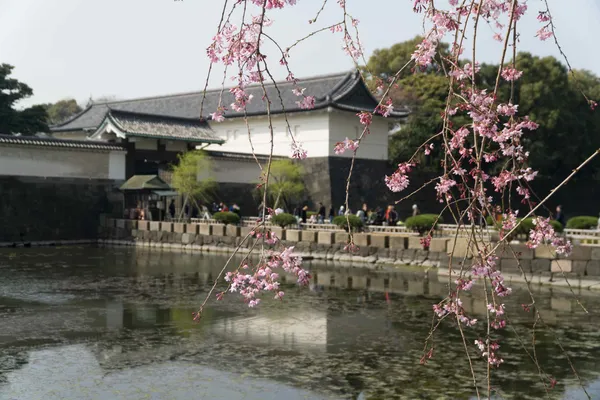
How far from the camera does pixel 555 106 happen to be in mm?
40281

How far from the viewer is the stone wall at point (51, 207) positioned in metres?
27.1

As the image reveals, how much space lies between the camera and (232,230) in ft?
85.5

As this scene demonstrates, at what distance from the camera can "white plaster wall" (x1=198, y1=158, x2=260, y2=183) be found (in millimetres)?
33156

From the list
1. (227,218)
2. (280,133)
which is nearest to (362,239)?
(227,218)

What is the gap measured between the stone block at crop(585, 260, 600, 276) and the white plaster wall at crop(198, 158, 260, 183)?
60.9 feet

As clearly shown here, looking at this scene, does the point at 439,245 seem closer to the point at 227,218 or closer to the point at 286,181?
the point at 227,218

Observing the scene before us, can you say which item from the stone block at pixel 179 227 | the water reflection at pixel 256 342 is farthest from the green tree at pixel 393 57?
the water reflection at pixel 256 342

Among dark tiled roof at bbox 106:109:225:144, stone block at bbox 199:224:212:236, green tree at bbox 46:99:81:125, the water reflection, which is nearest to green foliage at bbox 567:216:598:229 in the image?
the water reflection

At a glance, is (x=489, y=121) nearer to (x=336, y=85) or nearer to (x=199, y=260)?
(x=199, y=260)

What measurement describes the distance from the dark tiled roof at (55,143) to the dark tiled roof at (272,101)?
78.8 inches

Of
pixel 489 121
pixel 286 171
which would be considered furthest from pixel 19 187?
pixel 489 121

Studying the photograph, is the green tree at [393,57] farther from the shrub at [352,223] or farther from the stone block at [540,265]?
the stone block at [540,265]

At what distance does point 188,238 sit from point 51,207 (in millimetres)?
5511

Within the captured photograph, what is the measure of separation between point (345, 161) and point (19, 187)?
14449 millimetres
